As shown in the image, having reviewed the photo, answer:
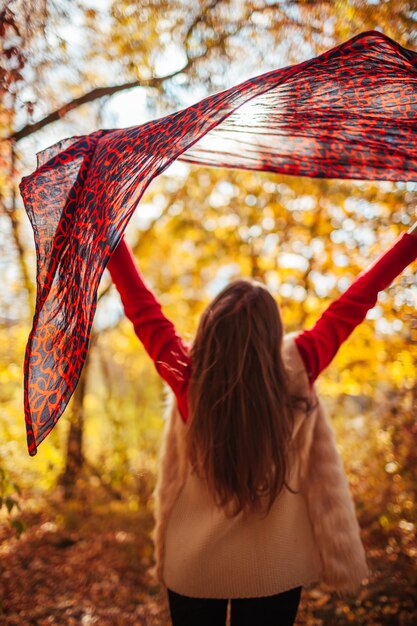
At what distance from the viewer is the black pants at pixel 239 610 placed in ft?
5.77

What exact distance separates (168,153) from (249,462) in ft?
3.65

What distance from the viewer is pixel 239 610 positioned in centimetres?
178

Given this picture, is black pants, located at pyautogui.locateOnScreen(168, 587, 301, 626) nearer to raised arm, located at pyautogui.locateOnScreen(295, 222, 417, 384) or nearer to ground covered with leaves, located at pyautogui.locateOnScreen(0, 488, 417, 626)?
raised arm, located at pyautogui.locateOnScreen(295, 222, 417, 384)

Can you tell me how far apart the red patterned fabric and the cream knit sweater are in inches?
29.5

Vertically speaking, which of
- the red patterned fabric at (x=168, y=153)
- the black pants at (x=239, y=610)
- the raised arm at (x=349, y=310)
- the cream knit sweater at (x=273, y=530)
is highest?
the red patterned fabric at (x=168, y=153)

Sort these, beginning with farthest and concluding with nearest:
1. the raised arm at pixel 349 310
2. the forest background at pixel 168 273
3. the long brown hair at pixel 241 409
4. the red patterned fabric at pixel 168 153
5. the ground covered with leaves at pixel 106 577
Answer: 1. the ground covered with leaves at pixel 106 577
2. the forest background at pixel 168 273
3. the raised arm at pixel 349 310
4. the long brown hair at pixel 241 409
5. the red patterned fabric at pixel 168 153

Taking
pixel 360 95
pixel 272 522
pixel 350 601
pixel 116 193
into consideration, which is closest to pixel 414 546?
pixel 350 601

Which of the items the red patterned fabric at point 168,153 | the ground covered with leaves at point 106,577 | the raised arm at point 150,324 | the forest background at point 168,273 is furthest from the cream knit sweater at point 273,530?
the ground covered with leaves at point 106,577

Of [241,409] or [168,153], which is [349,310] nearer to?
[241,409]

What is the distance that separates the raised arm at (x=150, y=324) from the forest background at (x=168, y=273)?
0.31 meters

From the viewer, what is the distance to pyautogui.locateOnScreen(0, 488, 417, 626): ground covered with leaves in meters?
3.30

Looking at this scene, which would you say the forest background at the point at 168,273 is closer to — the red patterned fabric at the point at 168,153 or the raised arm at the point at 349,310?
the raised arm at the point at 349,310

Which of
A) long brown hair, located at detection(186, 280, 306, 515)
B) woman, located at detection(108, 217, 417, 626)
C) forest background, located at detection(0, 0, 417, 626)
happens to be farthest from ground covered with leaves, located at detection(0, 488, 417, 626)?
long brown hair, located at detection(186, 280, 306, 515)

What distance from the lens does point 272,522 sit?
1.82 metres
